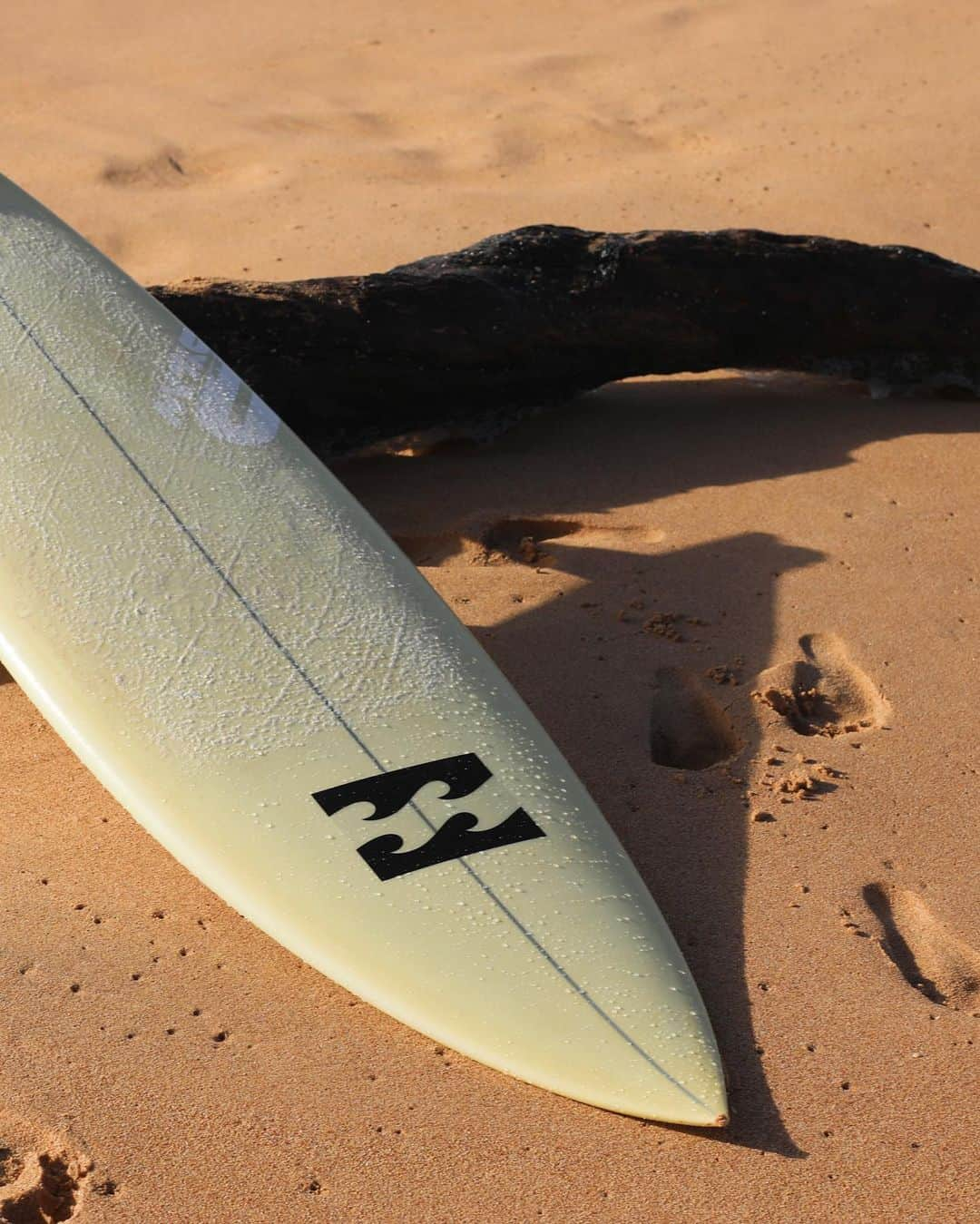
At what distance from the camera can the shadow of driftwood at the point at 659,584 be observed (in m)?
2.27

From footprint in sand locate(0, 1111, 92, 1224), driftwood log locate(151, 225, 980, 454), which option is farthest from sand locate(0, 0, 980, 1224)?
driftwood log locate(151, 225, 980, 454)

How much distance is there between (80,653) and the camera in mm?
2412

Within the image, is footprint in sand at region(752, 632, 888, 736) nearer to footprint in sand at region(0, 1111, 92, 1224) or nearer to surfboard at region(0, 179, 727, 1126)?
surfboard at region(0, 179, 727, 1126)

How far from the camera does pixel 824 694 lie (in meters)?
2.79

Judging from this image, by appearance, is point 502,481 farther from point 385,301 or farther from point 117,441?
point 117,441

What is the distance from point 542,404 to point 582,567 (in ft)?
2.53

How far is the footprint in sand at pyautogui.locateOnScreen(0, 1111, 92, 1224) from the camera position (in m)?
1.77

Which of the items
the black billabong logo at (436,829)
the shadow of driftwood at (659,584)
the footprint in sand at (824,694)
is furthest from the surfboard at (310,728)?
the footprint in sand at (824,694)

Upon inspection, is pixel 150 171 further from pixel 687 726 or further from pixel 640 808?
pixel 640 808

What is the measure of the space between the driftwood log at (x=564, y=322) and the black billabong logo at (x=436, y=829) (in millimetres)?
1478

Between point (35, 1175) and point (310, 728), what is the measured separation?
78 cm

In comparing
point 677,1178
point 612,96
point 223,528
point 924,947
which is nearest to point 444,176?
point 612,96

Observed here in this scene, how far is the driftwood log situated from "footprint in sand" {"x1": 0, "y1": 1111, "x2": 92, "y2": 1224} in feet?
6.47

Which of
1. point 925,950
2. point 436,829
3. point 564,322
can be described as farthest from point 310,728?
point 564,322
